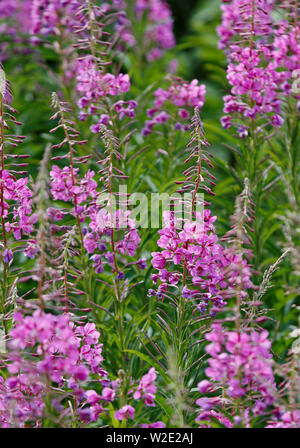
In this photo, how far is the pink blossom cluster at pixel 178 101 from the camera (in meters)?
3.93

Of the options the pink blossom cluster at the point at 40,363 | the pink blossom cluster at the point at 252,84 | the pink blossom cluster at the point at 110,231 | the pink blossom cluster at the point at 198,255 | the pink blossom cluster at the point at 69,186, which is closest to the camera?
the pink blossom cluster at the point at 40,363

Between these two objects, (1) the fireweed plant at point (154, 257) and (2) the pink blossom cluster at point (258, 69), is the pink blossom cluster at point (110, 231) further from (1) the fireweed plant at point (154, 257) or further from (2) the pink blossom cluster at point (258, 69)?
(2) the pink blossom cluster at point (258, 69)

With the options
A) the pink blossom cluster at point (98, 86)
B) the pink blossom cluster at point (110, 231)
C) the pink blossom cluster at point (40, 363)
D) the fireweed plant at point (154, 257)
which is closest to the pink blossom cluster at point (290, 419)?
the fireweed plant at point (154, 257)

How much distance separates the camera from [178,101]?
399cm

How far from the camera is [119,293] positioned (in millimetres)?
3043

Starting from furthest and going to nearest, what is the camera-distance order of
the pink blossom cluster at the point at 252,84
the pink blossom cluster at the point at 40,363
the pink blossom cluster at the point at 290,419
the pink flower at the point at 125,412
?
the pink blossom cluster at the point at 252,84 → the pink flower at the point at 125,412 → the pink blossom cluster at the point at 290,419 → the pink blossom cluster at the point at 40,363

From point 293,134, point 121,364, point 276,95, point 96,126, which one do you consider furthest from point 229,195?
point 121,364

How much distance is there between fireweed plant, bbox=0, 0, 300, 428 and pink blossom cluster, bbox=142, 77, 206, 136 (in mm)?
12

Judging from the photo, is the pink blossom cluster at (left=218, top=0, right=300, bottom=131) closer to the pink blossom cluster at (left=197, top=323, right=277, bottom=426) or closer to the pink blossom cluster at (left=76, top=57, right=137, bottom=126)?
the pink blossom cluster at (left=76, top=57, right=137, bottom=126)

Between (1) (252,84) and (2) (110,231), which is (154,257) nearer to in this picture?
(2) (110,231)

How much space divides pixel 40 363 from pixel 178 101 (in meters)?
2.31

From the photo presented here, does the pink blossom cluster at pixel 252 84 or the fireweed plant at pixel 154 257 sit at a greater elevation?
the pink blossom cluster at pixel 252 84

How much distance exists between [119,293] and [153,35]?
13.4 ft

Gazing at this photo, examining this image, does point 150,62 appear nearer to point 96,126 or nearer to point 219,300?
point 96,126
